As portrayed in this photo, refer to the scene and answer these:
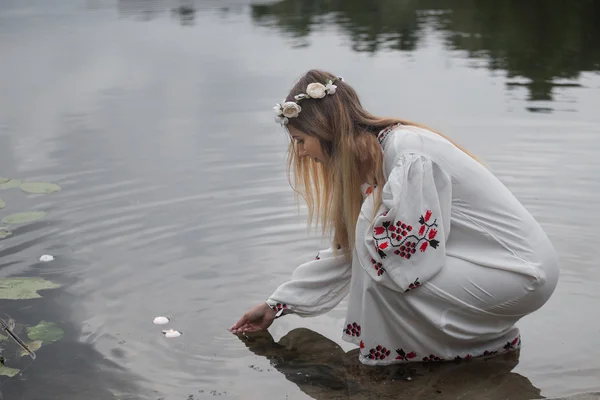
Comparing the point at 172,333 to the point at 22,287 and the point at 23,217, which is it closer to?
the point at 22,287

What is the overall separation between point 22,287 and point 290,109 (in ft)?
6.52

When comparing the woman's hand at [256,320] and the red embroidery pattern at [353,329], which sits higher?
the red embroidery pattern at [353,329]

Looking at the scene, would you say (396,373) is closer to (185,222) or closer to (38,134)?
(185,222)

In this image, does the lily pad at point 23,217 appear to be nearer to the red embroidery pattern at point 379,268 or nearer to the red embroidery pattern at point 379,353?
the red embroidery pattern at point 379,353

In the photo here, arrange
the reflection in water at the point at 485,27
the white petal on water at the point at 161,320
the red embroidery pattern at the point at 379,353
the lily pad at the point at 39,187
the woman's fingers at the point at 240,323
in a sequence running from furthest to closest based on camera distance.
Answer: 1. the reflection in water at the point at 485,27
2. the lily pad at the point at 39,187
3. the white petal on water at the point at 161,320
4. the woman's fingers at the point at 240,323
5. the red embroidery pattern at the point at 379,353

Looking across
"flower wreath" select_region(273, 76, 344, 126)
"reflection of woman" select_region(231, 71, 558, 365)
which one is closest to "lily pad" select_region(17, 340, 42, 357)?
"reflection of woman" select_region(231, 71, 558, 365)

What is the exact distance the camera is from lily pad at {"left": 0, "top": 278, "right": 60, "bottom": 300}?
4.61m

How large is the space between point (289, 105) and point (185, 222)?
7.66 ft

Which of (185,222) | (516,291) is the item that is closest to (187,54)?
(185,222)

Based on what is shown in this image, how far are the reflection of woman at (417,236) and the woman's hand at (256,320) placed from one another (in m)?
0.43

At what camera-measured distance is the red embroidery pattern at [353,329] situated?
364cm

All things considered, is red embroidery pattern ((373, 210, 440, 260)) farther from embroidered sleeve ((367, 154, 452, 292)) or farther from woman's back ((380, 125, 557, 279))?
woman's back ((380, 125, 557, 279))

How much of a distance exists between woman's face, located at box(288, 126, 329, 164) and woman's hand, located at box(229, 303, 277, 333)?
740 millimetres

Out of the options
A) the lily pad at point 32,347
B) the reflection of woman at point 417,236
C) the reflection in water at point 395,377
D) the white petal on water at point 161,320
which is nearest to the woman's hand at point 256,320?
the reflection in water at point 395,377
